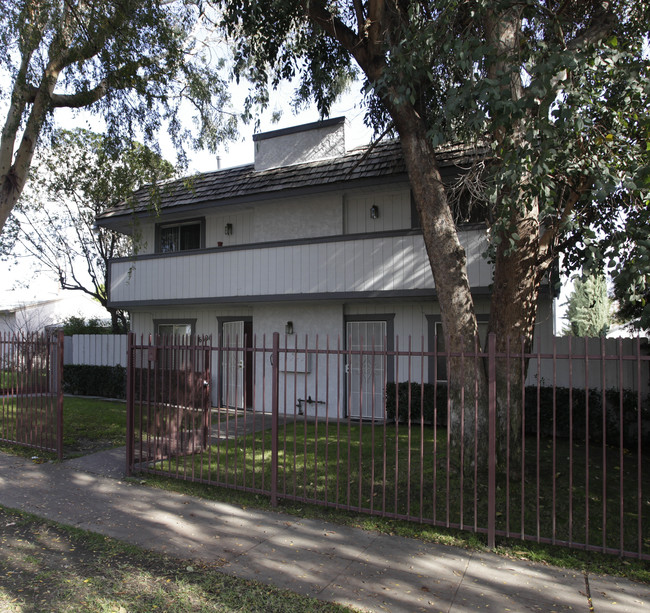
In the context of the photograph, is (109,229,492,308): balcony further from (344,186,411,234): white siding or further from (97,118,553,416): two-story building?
(344,186,411,234): white siding

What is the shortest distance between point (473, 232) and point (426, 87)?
3472 millimetres

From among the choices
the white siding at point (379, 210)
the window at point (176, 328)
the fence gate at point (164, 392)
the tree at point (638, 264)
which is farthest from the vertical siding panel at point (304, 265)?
the tree at point (638, 264)

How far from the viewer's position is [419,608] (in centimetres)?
391

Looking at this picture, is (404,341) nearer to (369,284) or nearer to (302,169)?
(369,284)

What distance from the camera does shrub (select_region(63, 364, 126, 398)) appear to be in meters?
16.1

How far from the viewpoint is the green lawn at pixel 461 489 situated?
17.1 ft

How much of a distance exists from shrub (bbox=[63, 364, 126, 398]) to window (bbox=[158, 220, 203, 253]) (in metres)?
4.02

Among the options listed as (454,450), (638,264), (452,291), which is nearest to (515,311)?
(452,291)

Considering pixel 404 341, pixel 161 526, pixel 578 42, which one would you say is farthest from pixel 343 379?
pixel 578 42

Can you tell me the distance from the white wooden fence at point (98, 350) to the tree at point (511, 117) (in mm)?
11125

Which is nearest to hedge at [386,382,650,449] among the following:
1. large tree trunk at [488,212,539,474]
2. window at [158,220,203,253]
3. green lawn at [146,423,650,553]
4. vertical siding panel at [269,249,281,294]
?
green lawn at [146,423,650,553]

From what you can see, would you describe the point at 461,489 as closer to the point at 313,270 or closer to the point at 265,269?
the point at 313,270

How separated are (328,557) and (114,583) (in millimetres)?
1811

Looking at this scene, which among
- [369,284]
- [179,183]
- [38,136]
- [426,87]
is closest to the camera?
[426,87]
